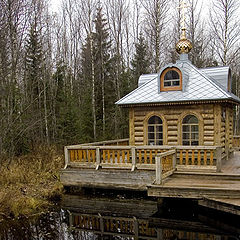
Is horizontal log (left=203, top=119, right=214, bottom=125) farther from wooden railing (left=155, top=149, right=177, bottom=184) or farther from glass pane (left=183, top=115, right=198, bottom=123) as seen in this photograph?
wooden railing (left=155, top=149, right=177, bottom=184)

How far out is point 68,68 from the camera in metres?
26.8

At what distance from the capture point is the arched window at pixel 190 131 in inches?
440

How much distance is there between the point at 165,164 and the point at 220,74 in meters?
5.55

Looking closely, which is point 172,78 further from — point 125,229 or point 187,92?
point 125,229

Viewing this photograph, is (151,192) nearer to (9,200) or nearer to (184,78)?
(9,200)

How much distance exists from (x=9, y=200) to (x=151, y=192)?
14.7 feet

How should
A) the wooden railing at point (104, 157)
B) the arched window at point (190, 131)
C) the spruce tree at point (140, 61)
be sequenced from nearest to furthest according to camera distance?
the wooden railing at point (104, 157) < the arched window at point (190, 131) < the spruce tree at point (140, 61)

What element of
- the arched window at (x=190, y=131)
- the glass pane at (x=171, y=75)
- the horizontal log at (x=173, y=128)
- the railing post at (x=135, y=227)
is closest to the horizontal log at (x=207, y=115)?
the arched window at (x=190, y=131)

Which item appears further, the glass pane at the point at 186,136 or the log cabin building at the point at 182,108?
Answer: the glass pane at the point at 186,136

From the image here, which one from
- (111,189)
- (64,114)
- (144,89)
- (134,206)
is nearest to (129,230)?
(134,206)

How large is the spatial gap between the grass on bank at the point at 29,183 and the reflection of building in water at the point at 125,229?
5.25ft

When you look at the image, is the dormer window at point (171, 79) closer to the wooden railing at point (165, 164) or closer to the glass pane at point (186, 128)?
the glass pane at point (186, 128)

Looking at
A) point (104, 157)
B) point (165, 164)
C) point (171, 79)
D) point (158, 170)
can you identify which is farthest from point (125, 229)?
point (171, 79)

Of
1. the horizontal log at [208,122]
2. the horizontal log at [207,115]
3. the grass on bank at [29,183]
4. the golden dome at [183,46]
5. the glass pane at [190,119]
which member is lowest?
the grass on bank at [29,183]
